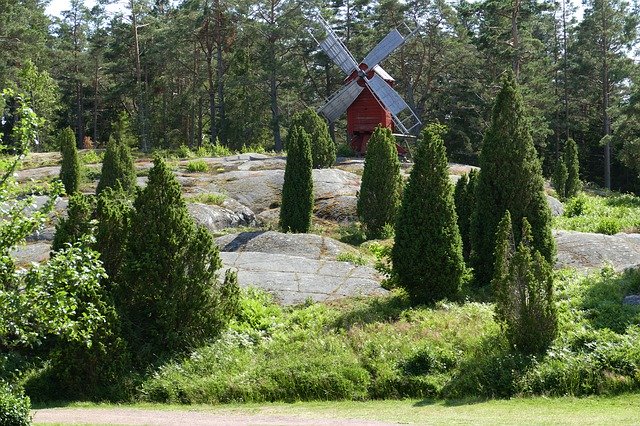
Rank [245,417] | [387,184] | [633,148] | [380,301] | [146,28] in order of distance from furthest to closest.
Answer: [146,28] → [633,148] → [387,184] → [380,301] → [245,417]

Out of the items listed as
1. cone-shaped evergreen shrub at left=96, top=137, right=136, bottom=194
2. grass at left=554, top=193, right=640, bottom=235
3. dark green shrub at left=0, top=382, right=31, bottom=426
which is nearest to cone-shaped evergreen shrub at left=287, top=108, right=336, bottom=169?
cone-shaped evergreen shrub at left=96, top=137, right=136, bottom=194

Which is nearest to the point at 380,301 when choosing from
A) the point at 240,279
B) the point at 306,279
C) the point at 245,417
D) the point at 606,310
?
the point at 306,279

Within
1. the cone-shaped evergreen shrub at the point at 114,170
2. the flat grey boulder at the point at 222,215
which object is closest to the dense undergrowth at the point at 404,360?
the flat grey boulder at the point at 222,215

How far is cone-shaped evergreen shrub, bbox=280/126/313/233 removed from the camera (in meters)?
22.2

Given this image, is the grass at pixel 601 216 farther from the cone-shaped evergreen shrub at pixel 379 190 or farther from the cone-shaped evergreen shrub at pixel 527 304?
the cone-shaped evergreen shrub at pixel 527 304

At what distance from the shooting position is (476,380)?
39.6 feet

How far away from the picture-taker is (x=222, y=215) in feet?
79.3

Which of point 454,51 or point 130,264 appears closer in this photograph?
point 130,264

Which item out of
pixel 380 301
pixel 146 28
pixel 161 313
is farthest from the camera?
pixel 146 28

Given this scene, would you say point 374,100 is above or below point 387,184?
above

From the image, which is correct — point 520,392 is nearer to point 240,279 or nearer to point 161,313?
point 161,313

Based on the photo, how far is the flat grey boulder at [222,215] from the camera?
2328cm

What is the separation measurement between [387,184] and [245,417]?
12511 millimetres

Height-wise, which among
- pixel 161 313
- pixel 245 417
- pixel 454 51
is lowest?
pixel 245 417
